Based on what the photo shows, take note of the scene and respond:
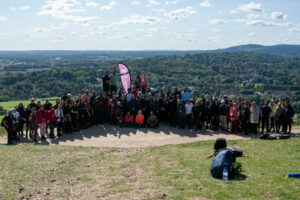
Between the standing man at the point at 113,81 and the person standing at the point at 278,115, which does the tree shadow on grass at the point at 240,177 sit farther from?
the standing man at the point at 113,81

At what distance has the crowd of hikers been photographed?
16.5 metres

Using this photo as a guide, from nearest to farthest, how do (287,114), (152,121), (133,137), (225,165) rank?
(225,165)
(133,137)
(287,114)
(152,121)

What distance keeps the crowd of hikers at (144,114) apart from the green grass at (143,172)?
89.4 inches

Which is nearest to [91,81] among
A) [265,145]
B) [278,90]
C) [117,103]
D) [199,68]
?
[278,90]

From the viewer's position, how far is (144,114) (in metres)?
18.2

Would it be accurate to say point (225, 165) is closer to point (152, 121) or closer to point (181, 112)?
point (181, 112)

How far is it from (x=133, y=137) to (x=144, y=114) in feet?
7.21

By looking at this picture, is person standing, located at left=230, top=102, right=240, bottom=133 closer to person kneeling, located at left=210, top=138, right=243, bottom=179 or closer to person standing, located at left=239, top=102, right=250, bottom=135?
person standing, located at left=239, top=102, right=250, bottom=135

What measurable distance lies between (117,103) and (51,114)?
391cm

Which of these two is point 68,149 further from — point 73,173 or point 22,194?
point 22,194

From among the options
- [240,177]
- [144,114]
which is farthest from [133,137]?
[240,177]

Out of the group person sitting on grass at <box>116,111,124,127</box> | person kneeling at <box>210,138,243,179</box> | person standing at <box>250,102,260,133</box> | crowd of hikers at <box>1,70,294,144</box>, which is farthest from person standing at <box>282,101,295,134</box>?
person sitting on grass at <box>116,111,124,127</box>

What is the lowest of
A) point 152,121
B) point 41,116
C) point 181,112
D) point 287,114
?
point 152,121

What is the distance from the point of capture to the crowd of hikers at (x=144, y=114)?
1652 centimetres
